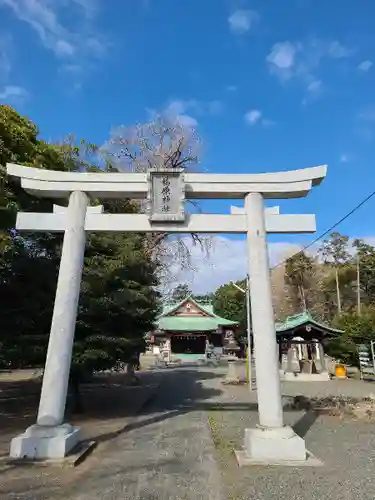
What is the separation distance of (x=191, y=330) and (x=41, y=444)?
32966 millimetres

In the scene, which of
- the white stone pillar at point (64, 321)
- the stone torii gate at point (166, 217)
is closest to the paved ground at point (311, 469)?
the stone torii gate at point (166, 217)

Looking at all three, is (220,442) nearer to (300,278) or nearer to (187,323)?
(187,323)

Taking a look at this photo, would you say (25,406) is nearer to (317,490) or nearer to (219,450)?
(219,450)

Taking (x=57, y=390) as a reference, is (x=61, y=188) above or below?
above

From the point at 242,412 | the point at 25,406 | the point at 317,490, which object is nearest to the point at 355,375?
the point at 242,412

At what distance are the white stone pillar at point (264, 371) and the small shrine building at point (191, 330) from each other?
1251 inches

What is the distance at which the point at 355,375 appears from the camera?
85.7ft

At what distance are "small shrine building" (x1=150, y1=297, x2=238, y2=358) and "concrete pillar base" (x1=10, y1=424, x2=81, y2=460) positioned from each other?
32001mm

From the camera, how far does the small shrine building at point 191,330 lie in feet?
131

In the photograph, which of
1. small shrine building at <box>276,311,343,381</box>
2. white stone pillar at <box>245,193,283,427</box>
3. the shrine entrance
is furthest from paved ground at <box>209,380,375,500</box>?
the shrine entrance

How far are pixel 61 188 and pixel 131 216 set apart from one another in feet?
5.15

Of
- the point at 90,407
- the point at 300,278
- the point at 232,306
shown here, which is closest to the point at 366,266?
the point at 300,278

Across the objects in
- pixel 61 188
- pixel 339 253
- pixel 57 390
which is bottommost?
pixel 57 390

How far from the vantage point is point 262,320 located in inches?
300
